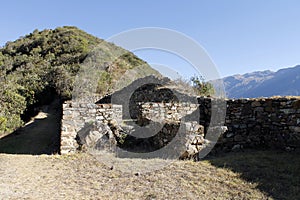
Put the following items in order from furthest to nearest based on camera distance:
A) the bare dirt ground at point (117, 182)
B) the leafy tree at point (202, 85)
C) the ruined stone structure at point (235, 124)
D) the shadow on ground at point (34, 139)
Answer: the leafy tree at point (202, 85) < the shadow on ground at point (34, 139) < the ruined stone structure at point (235, 124) < the bare dirt ground at point (117, 182)

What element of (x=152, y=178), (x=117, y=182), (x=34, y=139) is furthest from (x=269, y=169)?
(x=34, y=139)

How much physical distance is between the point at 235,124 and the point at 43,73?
17.9 metres

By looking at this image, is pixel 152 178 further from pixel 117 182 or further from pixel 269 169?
pixel 269 169

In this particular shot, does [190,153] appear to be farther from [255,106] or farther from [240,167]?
[255,106]

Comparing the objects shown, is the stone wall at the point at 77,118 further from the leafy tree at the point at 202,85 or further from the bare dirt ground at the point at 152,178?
the leafy tree at the point at 202,85

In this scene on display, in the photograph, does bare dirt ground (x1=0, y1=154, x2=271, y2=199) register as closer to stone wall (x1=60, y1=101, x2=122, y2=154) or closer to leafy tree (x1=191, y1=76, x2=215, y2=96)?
stone wall (x1=60, y1=101, x2=122, y2=154)

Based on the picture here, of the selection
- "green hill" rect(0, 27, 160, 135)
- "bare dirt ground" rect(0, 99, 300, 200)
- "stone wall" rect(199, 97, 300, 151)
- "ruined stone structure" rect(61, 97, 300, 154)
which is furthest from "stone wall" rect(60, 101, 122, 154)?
"green hill" rect(0, 27, 160, 135)

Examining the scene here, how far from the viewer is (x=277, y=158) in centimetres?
584

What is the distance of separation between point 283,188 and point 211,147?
2651 mm

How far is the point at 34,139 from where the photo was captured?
1031 centimetres

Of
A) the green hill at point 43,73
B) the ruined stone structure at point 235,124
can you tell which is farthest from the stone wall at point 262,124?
the green hill at point 43,73

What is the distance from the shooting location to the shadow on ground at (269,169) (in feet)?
13.7

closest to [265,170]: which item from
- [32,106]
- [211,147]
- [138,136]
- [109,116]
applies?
[211,147]

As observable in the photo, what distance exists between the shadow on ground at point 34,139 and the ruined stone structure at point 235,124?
127 centimetres
